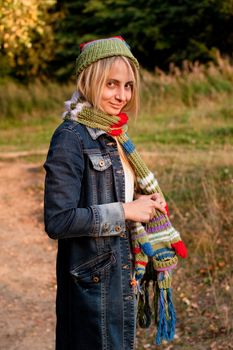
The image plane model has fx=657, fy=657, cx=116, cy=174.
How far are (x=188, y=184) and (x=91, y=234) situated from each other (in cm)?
467

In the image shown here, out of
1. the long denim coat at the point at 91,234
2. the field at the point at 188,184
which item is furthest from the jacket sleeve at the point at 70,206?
the field at the point at 188,184

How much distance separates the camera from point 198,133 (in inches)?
405

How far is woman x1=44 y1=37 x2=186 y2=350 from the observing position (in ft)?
7.68

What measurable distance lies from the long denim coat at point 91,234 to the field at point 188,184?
2.05 metres

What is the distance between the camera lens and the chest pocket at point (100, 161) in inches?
95.3

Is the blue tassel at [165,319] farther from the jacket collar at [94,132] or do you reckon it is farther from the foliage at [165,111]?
the foliage at [165,111]

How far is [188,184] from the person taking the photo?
694 cm

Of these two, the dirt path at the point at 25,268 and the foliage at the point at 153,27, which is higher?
the foliage at the point at 153,27

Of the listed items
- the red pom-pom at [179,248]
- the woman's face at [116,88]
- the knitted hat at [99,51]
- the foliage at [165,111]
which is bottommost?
the red pom-pom at [179,248]

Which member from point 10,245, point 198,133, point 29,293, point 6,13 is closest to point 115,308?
point 29,293

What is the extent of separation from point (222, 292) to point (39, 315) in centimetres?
142

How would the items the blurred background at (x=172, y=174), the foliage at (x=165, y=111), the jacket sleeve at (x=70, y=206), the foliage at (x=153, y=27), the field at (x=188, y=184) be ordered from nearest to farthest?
the jacket sleeve at (x=70, y=206), the field at (x=188, y=184), the blurred background at (x=172, y=174), the foliage at (x=165, y=111), the foliage at (x=153, y=27)

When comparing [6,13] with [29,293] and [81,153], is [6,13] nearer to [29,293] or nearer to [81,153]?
[29,293]

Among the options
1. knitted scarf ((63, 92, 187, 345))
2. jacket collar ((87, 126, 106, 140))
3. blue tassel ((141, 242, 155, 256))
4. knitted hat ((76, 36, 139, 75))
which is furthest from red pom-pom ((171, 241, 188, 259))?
knitted hat ((76, 36, 139, 75))
